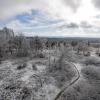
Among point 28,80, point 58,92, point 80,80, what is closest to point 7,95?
point 28,80

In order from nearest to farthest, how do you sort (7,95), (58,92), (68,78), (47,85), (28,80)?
(7,95) → (58,92) → (47,85) → (28,80) → (68,78)

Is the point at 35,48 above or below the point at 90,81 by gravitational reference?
above

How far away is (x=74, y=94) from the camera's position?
44.4 ft

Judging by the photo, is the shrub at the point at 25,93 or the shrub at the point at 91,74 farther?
the shrub at the point at 91,74

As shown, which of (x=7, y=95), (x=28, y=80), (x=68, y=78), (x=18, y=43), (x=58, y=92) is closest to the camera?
(x=7, y=95)

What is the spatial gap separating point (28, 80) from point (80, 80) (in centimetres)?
727

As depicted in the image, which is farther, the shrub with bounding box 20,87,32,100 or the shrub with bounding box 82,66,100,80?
the shrub with bounding box 82,66,100,80

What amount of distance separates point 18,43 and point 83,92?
91.7ft

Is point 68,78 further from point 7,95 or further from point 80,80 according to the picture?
point 7,95

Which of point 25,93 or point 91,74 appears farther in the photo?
point 91,74

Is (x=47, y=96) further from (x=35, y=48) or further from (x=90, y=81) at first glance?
(x=35, y=48)

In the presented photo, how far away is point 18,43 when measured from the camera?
37.7m

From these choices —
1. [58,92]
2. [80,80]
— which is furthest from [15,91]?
[80,80]

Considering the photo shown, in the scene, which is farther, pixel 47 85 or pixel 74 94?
pixel 47 85
